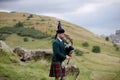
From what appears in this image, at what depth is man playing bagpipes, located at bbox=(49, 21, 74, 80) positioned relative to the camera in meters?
14.5

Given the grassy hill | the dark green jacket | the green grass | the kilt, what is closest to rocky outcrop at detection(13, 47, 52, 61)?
the grassy hill

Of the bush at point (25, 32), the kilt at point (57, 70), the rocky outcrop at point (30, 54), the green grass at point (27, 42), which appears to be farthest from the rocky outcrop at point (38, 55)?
the bush at point (25, 32)

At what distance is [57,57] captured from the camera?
1481cm

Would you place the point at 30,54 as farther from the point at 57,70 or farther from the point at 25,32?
the point at 25,32

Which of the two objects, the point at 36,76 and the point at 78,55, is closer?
the point at 36,76

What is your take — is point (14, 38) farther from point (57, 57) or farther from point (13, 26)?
point (57, 57)

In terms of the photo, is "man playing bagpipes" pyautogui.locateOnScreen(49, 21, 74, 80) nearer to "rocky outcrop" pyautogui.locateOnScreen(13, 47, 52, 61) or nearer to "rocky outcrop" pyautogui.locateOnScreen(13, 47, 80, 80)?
"rocky outcrop" pyautogui.locateOnScreen(13, 47, 80, 80)

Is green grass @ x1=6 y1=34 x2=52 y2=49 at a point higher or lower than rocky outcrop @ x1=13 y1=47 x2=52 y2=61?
lower

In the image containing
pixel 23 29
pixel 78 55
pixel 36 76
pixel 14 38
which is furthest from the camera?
pixel 23 29

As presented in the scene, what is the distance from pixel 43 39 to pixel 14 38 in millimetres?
12164

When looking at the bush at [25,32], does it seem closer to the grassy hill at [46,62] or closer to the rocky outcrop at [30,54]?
the grassy hill at [46,62]

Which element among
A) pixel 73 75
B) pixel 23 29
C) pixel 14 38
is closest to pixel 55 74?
pixel 73 75

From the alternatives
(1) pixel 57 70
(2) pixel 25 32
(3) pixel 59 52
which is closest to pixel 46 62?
(1) pixel 57 70

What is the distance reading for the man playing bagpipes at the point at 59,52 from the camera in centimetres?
1449
